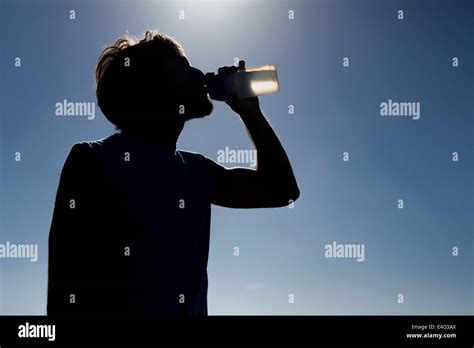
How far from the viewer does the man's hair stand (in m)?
1.60

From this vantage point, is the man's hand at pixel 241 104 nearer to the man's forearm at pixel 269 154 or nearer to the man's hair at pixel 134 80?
the man's forearm at pixel 269 154

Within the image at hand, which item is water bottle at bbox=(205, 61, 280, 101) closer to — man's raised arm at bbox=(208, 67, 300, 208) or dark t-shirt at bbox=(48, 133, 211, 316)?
man's raised arm at bbox=(208, 67, 300, 208)

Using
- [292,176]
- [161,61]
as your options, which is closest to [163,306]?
[292,176]

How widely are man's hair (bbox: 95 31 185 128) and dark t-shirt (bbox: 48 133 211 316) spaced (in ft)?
0.45

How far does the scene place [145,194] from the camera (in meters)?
1.46

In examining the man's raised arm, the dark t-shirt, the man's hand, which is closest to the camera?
the dark t-shirt

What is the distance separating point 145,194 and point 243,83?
2.74 ft

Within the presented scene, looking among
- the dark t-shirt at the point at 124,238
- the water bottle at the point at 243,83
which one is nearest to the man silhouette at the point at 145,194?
the dark t-shirt at the point at 124,238

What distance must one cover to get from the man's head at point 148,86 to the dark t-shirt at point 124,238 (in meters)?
0.12

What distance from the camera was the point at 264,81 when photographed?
2.21 metres

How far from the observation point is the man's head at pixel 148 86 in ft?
5.26

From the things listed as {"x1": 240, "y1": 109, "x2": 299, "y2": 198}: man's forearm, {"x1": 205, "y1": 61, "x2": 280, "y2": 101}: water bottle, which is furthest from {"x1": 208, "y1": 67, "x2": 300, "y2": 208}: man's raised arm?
{"x1": 205, "y1": 61, "x2": 280, "y2": 101}: water bottle

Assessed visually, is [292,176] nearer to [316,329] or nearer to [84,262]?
[316,329]

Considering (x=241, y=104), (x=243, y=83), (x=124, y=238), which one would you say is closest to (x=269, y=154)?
(x=241, y=104)
